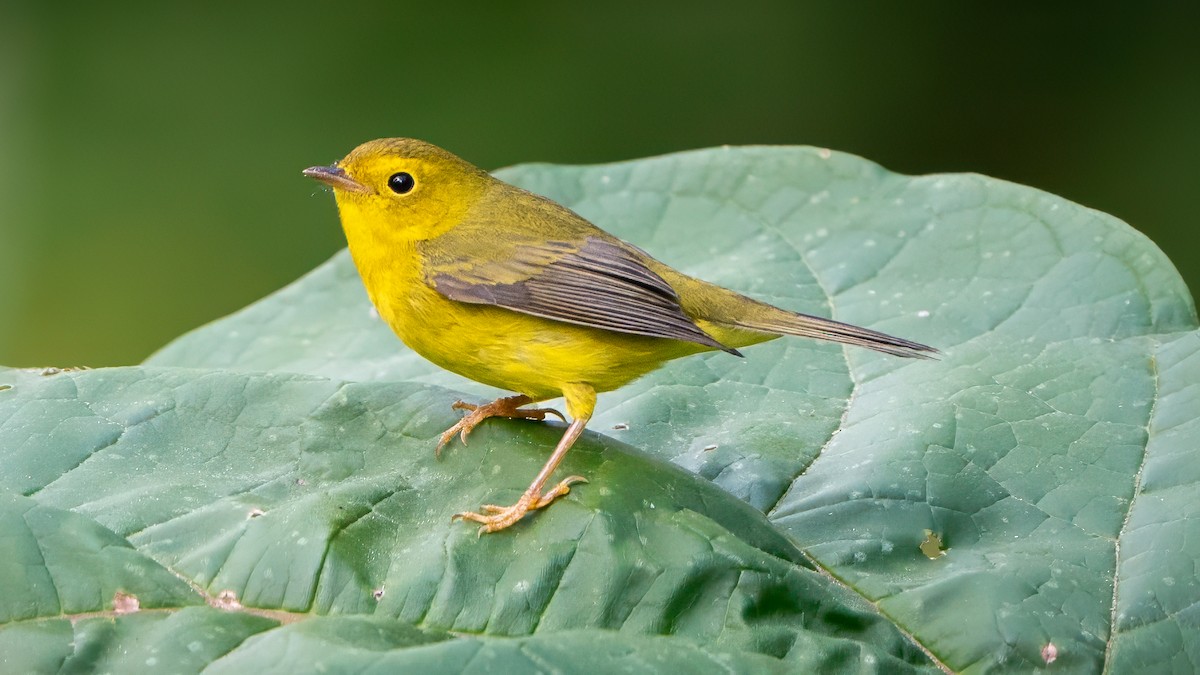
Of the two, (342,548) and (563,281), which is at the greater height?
(563,281)

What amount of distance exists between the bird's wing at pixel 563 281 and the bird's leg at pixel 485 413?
28 centimetres

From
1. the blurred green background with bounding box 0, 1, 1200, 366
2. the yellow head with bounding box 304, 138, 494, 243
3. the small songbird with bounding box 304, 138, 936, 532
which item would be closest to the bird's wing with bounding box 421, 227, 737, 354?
the small songbird with bounding box 304, 138, 936, 532

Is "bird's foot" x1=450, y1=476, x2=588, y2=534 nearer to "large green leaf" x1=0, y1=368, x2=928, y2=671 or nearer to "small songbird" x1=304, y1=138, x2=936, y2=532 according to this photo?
"large green leaf" x1=0, y1=368, x2=928, y2=671

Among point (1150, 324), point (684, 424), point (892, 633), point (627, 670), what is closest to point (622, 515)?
point (627, 670)

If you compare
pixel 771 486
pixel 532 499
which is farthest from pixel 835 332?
pixel 532 499

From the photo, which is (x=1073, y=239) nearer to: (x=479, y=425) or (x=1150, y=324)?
(x=1150, y=324)

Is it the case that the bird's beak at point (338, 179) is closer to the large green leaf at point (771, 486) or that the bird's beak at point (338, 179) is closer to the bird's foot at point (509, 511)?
the large green leaf at point (771, 486)

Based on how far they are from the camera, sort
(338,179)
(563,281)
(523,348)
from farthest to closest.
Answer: (338,179) < (563,281) < (523,348)

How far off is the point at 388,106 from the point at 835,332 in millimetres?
4484

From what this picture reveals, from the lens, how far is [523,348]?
3729mm

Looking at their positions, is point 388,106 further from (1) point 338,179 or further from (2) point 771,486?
(2) point 771,486

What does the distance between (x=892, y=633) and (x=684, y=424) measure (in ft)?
3.37

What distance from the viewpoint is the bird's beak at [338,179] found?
417 centimetres

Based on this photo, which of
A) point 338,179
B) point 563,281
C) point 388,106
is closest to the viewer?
point 563,281
